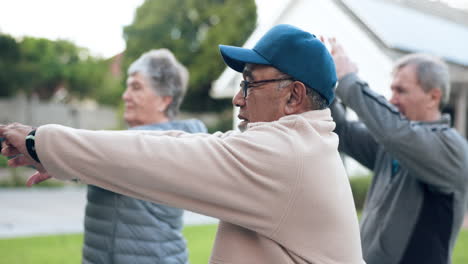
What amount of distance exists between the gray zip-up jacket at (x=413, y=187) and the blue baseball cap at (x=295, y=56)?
0.87 m

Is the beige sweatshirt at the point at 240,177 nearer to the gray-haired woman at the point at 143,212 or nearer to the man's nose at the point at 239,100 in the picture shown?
the man's nose at the point at 239,100

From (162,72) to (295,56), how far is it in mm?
1451

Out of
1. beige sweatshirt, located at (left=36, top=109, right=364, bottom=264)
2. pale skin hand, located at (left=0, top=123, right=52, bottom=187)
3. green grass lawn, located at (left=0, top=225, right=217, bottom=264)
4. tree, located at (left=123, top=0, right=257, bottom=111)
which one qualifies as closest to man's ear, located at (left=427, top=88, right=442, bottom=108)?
beige sweatshirt, located at (left=36, top=109, right=364, bottom=264)

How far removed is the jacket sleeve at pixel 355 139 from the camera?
111 inches

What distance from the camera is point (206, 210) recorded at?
142 cm

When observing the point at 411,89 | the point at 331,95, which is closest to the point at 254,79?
the point at 331,95

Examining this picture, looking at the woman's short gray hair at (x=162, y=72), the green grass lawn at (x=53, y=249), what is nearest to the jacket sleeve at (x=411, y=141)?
the woman's short gray hair at (x=162, y=72)

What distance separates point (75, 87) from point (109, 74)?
9.81 feet

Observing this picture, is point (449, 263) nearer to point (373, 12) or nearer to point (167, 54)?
point (167, 54)

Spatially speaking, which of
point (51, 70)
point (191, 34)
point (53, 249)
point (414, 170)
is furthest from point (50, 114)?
point (414, 170)

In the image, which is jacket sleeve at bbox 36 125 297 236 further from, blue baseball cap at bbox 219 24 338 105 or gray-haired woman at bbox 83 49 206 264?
gray-haired woman at bbox 83 49 206 264

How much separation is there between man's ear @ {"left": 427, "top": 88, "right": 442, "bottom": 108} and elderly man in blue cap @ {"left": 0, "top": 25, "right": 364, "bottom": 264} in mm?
1232

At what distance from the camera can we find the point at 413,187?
2455 mm

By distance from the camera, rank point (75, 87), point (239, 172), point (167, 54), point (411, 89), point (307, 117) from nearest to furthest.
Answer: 1. point (239, 172)
2. point (307, 117)
3. point (411, 89)
4. point (167, 54)
5. point (75, 87)
